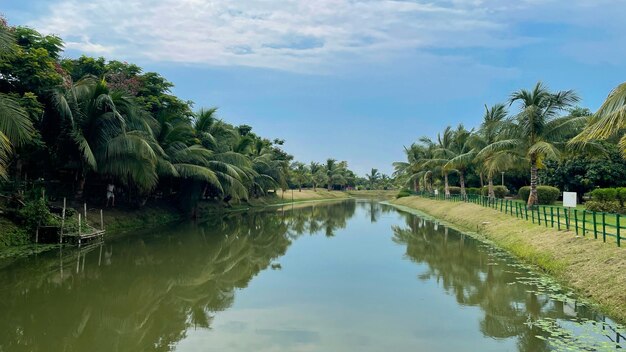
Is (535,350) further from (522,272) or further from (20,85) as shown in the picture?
(20,85)

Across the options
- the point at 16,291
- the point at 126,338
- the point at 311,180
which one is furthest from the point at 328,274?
the point at 311,180

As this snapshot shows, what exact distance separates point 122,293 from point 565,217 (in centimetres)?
1372

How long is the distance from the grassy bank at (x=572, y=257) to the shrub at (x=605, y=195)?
439cm

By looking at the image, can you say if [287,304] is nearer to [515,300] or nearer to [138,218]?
[515,300]

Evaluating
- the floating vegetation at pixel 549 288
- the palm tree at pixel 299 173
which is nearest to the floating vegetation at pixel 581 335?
the floating vegetation at pixel 549 288

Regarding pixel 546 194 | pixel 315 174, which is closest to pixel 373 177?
pixel 315 174

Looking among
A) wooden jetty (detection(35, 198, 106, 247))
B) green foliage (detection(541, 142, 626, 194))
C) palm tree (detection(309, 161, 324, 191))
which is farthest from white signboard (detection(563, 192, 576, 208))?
palm tree (detection(309, 161, 324, 191))

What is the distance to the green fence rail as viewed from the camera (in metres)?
11.8

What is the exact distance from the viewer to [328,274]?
12.6 m

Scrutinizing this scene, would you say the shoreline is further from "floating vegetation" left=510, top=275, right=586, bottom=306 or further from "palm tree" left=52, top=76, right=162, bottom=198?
"floating vegetation" left=510, top=275, right=586, bottom=306

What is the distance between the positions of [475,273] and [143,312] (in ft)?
28.9

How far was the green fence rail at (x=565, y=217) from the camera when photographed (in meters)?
11.8

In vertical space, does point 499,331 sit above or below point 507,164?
below

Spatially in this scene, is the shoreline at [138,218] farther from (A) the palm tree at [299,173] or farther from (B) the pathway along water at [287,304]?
(A) the palm tree at [299,173]
